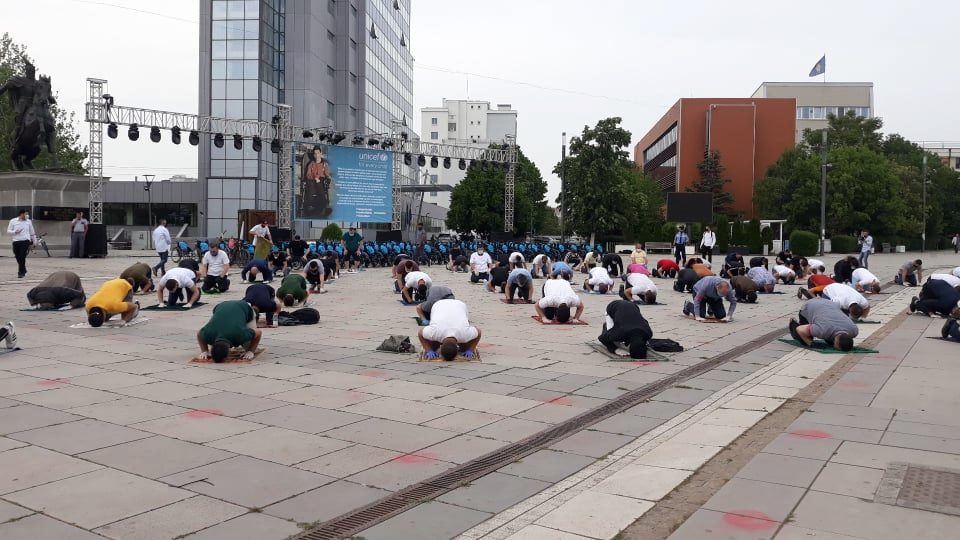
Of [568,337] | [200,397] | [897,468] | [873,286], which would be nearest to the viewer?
[897,468]

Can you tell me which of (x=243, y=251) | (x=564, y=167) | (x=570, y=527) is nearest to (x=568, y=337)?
(x=570, y=527)

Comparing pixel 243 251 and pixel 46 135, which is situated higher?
pixel 46 135

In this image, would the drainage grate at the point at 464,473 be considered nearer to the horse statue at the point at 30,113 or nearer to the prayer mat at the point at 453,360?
the prayer mat at the point at 453,360

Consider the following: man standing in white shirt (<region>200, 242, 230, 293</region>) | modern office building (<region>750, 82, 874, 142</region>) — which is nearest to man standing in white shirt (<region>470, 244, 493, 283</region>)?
man standing in white shirt (<region>200, 242, 230, 293</region>)

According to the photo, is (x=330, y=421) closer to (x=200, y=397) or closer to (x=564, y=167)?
(x=200, y=397)

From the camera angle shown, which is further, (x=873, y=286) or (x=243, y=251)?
(x=243, y=251)

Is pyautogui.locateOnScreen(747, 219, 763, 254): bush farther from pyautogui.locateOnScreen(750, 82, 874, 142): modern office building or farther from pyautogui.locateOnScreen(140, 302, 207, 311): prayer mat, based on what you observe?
pyautogui.locateOnScreen(750, 82, 874, 142): modern office building

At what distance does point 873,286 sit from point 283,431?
18.3 meters

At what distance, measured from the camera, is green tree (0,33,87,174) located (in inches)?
2350

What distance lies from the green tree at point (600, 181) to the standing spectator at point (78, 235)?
2892cm

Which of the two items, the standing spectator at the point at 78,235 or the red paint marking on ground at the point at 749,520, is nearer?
the red paint marking on ground at the point at 749,520

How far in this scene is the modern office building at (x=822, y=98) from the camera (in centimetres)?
9738

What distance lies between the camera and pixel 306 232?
54344 millimetres

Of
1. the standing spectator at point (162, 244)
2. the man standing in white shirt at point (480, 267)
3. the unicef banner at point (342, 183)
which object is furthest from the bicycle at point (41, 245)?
the man standing in white shirt at point (480, 267)
